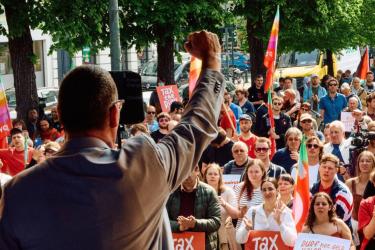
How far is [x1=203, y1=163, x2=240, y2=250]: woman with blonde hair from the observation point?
902 cm

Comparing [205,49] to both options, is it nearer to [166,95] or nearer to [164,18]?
[166,95]

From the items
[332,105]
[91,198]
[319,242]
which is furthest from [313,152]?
[91,198]

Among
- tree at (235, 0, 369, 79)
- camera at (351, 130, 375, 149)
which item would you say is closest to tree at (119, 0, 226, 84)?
tree at (235, 0, 369, 79)

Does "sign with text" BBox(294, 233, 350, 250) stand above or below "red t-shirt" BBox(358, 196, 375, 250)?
below

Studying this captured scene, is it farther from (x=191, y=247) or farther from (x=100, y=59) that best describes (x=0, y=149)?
(x=100, y=59)

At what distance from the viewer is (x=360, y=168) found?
31.4ft

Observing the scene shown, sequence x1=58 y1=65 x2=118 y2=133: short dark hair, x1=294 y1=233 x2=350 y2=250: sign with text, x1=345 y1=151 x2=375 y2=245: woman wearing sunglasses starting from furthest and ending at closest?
x1=345 y1=151 x2=375 y2=245: woman wearing sunglasses
x1=294 y1=233 x2=350 y2=250: sign with text
x1=58 y1=65 x2=118 y2=133: short dark hair

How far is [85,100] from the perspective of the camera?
2395 mm

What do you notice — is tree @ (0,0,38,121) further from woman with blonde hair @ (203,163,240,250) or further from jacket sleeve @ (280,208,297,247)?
A: jacket sleeve @ (280,208,297,247)

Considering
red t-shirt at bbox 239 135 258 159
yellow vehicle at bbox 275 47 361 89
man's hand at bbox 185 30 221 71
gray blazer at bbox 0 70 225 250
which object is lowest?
yellow vehicle at bbox 275 47 361 89

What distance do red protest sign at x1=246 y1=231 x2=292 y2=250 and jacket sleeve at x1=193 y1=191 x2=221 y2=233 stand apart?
34 cm

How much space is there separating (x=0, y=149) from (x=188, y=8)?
991 centimetres

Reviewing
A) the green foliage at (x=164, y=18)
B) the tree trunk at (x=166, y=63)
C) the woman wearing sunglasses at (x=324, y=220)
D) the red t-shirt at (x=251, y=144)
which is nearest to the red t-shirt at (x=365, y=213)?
the woman wearing sunglasses at (x=324, y=220)

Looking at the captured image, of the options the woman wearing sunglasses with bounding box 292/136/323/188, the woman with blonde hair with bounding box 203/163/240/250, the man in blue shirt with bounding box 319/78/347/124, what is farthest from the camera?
the man in blue shirt with bounding box 319/78/347/124
